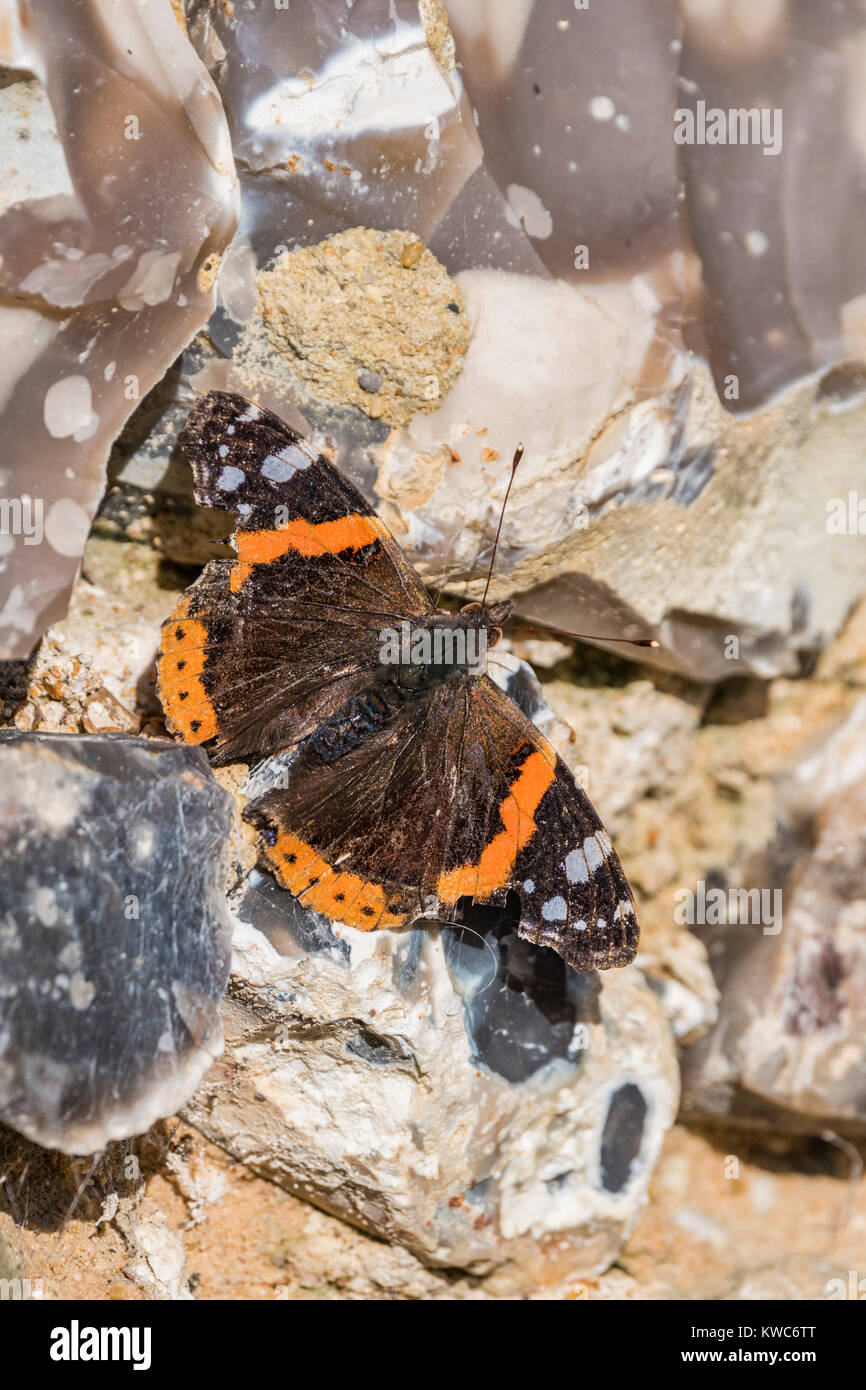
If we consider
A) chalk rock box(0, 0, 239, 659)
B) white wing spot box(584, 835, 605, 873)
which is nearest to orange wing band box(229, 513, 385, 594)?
chalk rock box(0, 0, 239, 659)

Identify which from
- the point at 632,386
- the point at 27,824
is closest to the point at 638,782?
the point at 632,386

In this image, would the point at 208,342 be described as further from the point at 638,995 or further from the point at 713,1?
the point at 638,995

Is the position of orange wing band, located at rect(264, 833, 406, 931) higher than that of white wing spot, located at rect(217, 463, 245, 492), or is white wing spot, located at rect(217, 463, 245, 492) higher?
white wing spot, located at rect(217, 463, 245, 492)

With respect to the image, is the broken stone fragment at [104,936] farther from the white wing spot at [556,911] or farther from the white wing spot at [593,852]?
the white wing spot at [593,852]

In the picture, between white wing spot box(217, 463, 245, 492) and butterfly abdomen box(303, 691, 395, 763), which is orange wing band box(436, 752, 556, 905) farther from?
white wing spot box(217, 463, 245, 492)

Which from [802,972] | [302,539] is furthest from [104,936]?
[802,972]

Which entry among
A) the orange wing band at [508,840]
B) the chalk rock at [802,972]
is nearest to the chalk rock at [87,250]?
the orange wing band at [508,840]

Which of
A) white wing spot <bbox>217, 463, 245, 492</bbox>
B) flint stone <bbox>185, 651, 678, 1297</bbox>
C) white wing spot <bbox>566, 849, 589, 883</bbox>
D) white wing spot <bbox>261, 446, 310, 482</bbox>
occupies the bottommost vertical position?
flint stone <bbox>185, 651, 678, 1297</bbox>
